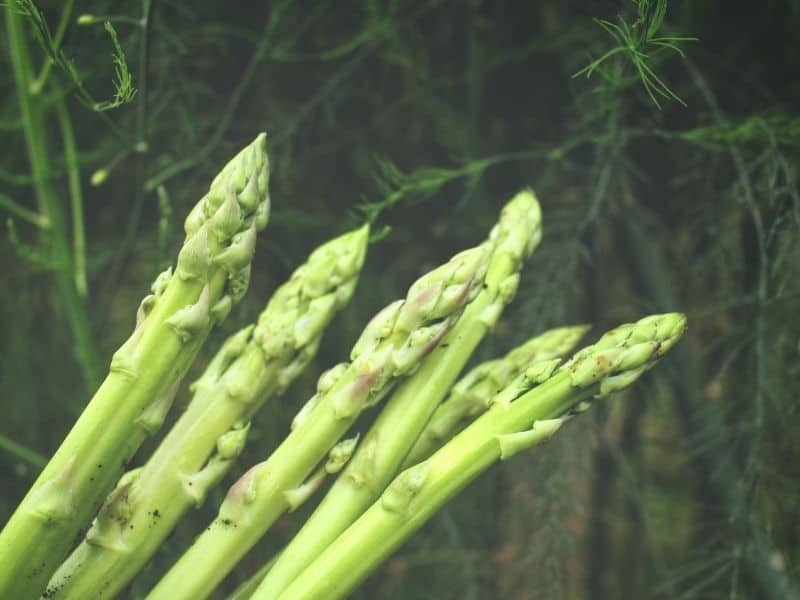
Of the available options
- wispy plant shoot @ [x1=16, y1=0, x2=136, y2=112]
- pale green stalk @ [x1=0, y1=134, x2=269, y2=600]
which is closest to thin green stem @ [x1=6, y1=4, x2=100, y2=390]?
wispy plant shoot @ [x1=16, y1=0, x2=136, y2=112]

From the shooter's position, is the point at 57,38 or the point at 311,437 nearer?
the point at 311,437

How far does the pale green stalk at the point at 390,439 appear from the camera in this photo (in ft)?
1.64

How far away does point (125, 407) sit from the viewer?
47 centimetres

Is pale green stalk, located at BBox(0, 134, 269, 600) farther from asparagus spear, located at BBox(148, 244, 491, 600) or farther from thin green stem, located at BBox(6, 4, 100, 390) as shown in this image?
thin green stem, located at BBox(6, 4, 100, 390)

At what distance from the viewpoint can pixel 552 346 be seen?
2.00 feet

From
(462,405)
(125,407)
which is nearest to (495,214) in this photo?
(462,405)

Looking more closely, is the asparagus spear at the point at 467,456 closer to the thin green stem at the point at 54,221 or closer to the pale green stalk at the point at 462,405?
the pale green stalk at the point at 462,405

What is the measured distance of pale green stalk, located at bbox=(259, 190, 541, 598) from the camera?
1.64 ft

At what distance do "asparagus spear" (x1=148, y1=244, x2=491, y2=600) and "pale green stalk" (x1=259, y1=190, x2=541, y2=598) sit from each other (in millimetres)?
16

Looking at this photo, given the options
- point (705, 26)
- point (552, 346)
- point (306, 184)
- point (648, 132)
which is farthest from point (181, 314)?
point (705, 26)

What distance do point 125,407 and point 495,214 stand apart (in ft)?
1.80

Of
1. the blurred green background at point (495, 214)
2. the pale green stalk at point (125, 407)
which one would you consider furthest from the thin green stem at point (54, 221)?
the pale green stalk at point (125, 407)

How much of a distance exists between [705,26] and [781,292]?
0.30m

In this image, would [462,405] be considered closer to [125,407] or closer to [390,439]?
[390,439]
